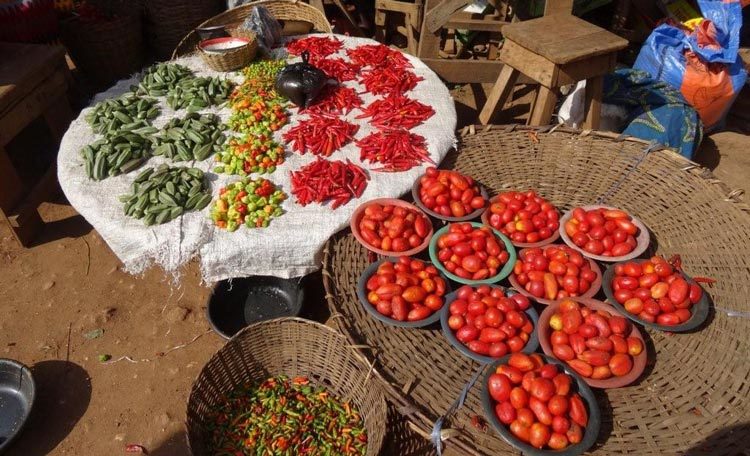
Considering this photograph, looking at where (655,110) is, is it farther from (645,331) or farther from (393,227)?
(393,227)

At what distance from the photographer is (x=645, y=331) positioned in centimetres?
289

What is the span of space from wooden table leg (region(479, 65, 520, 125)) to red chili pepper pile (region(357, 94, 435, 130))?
26.8 inches

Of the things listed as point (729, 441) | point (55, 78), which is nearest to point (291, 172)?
point (729, 441)

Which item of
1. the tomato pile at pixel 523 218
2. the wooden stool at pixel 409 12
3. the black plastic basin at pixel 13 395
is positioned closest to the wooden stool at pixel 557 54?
the tomato pile at pixel 523 218

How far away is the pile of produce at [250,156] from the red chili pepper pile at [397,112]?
0.97 metres

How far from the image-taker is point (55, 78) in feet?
17.4

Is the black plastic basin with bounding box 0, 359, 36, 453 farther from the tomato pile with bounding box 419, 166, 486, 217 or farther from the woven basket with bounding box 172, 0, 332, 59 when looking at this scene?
the woven basket with bounding box 172, 0, 332, 59

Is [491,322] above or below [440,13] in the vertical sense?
below

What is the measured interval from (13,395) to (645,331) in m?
4.62

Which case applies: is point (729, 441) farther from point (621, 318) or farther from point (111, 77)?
point (111, 77)

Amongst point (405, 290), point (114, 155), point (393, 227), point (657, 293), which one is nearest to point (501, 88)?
point (393, 227)

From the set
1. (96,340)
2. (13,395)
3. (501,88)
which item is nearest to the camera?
(13,395)

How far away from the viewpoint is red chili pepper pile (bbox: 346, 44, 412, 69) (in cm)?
506

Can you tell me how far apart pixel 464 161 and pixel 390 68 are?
154cm
